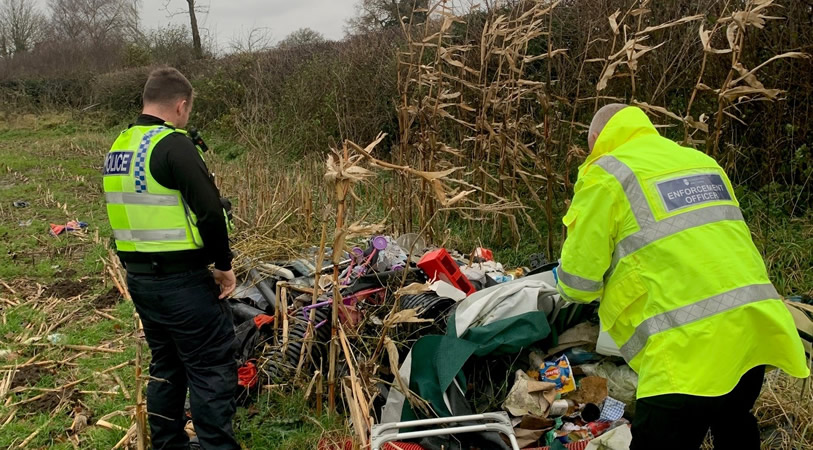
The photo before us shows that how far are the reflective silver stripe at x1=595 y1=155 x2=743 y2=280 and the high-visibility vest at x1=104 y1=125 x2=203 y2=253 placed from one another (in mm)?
2020

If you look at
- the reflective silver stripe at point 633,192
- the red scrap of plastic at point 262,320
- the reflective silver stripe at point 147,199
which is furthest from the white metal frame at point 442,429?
the red scrap of plastic at point 262,320

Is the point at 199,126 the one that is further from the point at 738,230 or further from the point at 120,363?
the point at 738,230

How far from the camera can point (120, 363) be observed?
4.41 m

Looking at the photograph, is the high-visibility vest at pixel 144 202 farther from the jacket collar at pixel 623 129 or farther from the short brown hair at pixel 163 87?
the jacket collar at pixel 623 129

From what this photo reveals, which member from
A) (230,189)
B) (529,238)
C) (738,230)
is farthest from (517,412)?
(230,189)

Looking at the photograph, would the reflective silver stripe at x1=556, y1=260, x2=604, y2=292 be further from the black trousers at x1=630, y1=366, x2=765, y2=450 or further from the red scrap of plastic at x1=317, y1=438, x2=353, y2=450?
the red scrap of plastic at x1=317, y1=438, x2=353, y2=450

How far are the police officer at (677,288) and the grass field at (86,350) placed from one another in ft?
3.27

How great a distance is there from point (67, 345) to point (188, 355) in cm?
241

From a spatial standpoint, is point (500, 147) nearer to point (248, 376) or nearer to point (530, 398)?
point (530, 398)

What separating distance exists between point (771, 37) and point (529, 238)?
3.20 meters

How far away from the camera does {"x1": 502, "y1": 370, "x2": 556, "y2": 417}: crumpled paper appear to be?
10.2 ft

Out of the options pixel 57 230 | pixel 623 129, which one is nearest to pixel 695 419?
pixel 623 129

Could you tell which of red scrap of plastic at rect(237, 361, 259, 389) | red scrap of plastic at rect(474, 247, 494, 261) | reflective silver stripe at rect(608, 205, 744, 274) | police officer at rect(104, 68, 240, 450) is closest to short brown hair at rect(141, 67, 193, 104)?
police officer at rect(104, 68, 240, 450)

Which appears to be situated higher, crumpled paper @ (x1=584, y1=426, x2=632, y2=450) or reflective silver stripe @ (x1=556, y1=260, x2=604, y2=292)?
reflective silver stripe @ (x1=556, y1=260, x2=604, y2=292)
